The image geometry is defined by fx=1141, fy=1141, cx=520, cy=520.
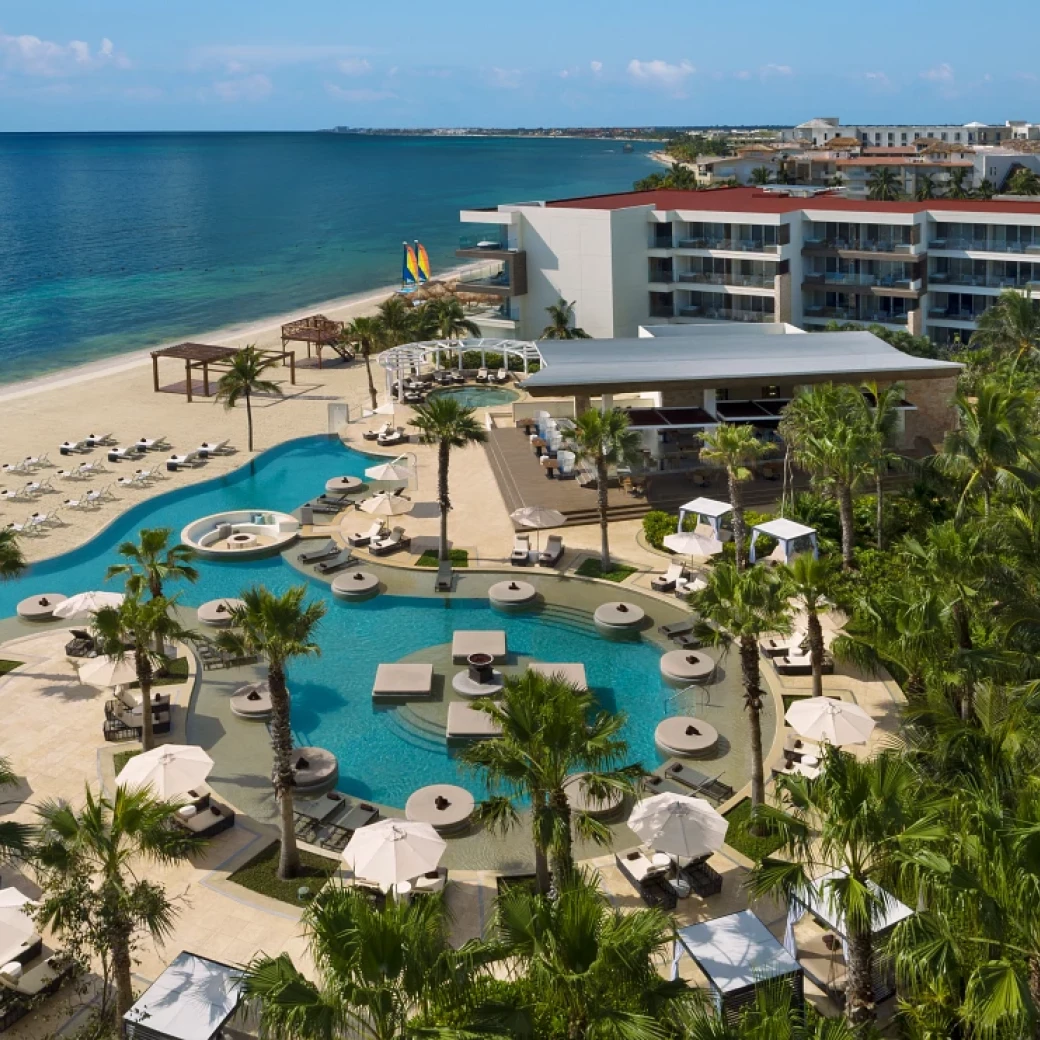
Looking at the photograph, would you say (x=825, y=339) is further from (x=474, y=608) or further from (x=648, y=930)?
(x=648, y=930)

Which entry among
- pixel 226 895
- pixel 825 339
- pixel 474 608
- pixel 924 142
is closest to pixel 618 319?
pixel 825 339

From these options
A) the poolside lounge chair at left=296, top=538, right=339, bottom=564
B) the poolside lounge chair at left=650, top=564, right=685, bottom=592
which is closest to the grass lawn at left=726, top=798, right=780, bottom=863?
the poolside lounge chair at left=650, top=564, right=685, bottom=592

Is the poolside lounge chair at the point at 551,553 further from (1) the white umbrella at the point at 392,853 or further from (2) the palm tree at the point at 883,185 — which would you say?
(2) the palm tree at the point at 883,185

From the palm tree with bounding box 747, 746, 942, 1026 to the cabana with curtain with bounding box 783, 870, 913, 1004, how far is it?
4.55 feet

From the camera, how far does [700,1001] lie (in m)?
14.9

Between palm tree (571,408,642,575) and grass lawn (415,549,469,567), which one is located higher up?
palm tree (571,408,642,575)

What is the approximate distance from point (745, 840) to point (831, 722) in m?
A: 3.54

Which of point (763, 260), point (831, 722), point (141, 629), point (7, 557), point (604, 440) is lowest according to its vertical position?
point (831, 722)

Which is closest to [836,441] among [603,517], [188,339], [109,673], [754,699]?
[603,517]

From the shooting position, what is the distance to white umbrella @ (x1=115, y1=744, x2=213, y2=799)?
77.2 feet

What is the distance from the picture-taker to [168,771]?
23.8 meters

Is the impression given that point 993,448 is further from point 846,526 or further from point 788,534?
point 788,534

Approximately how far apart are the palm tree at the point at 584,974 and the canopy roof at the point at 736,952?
10.9 feet

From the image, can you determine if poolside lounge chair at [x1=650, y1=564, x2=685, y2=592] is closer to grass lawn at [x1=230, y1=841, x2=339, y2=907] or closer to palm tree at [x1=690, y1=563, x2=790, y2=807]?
palm tree at [x1=690, y1=563, x2=790, y2=807]
